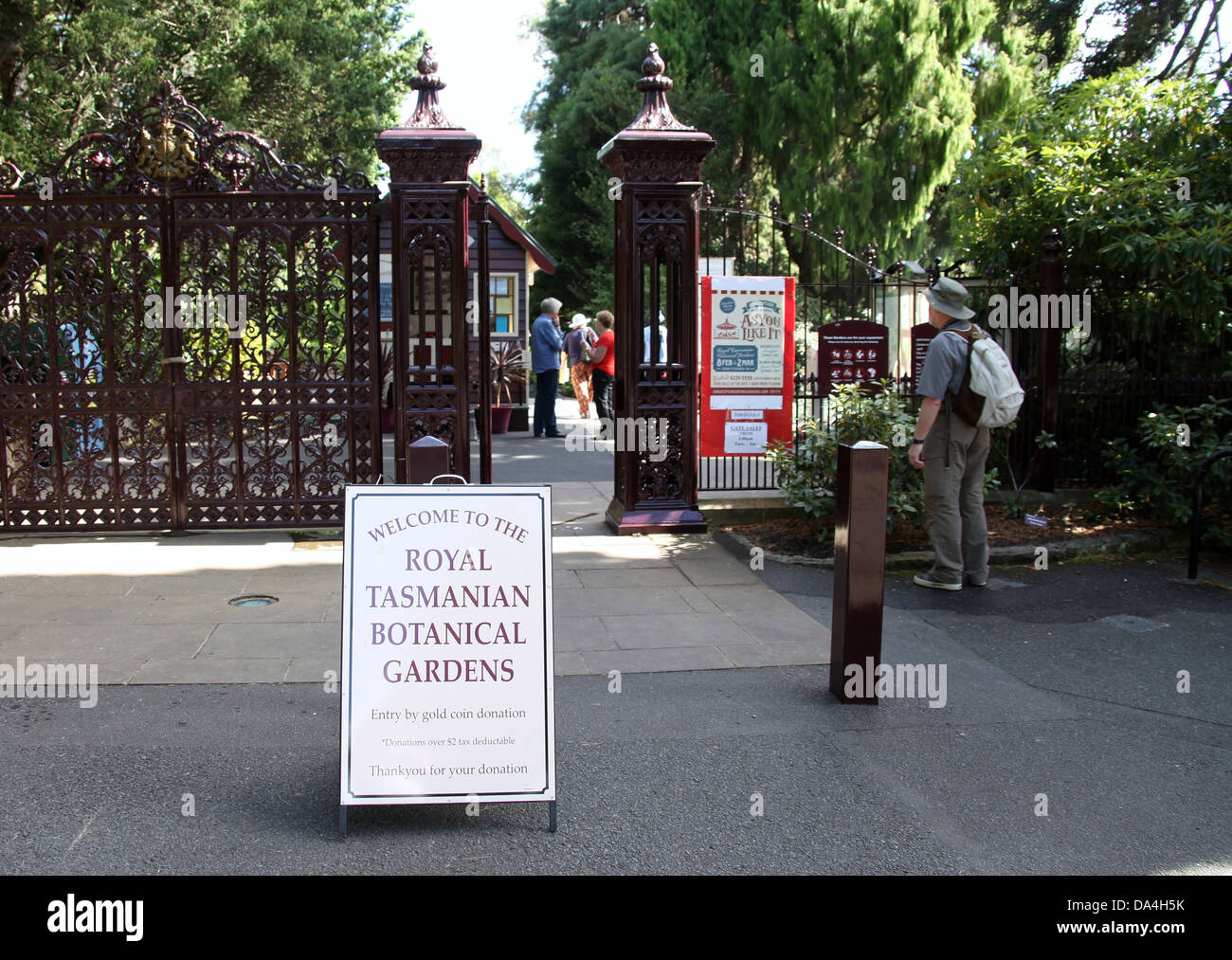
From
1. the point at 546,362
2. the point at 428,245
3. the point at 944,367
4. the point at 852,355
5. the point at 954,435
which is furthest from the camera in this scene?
the point at 546,362

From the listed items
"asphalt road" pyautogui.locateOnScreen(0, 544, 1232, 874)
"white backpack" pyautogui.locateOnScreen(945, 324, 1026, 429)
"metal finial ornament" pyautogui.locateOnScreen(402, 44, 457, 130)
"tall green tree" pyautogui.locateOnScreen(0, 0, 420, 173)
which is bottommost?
"asphalt road" pyautogui.locateOnScreen(0, 544, 1232, 874)

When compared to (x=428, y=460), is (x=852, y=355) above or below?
above

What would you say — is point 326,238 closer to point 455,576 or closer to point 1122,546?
point 455,576

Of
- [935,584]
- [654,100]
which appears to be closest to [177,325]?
[654,100]

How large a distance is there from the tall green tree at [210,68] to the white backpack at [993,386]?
8.33 metres

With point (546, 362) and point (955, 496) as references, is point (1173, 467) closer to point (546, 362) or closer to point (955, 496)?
point (955, 496)

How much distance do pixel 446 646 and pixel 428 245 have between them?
207 inches

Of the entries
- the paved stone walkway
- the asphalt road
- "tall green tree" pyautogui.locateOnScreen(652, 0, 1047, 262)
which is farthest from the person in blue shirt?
"tall green tree" pyautogui.locateOnScreen(652, 0, 1047, 262)

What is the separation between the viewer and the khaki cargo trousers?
24.2ft

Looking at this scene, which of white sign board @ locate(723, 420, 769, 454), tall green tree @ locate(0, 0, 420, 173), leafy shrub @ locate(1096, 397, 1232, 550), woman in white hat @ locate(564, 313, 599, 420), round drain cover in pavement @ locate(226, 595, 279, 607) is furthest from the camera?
woman in white hat @ locate(564, 313, 599, 420)

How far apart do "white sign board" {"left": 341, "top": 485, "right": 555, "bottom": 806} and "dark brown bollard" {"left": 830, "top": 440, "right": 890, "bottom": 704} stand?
1.77m

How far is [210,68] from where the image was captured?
55.5 ft

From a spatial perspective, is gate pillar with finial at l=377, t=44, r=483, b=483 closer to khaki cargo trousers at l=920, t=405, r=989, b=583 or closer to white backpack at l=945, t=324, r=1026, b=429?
khaki cargo trousers at l=920, t=405, r=989, b=583
